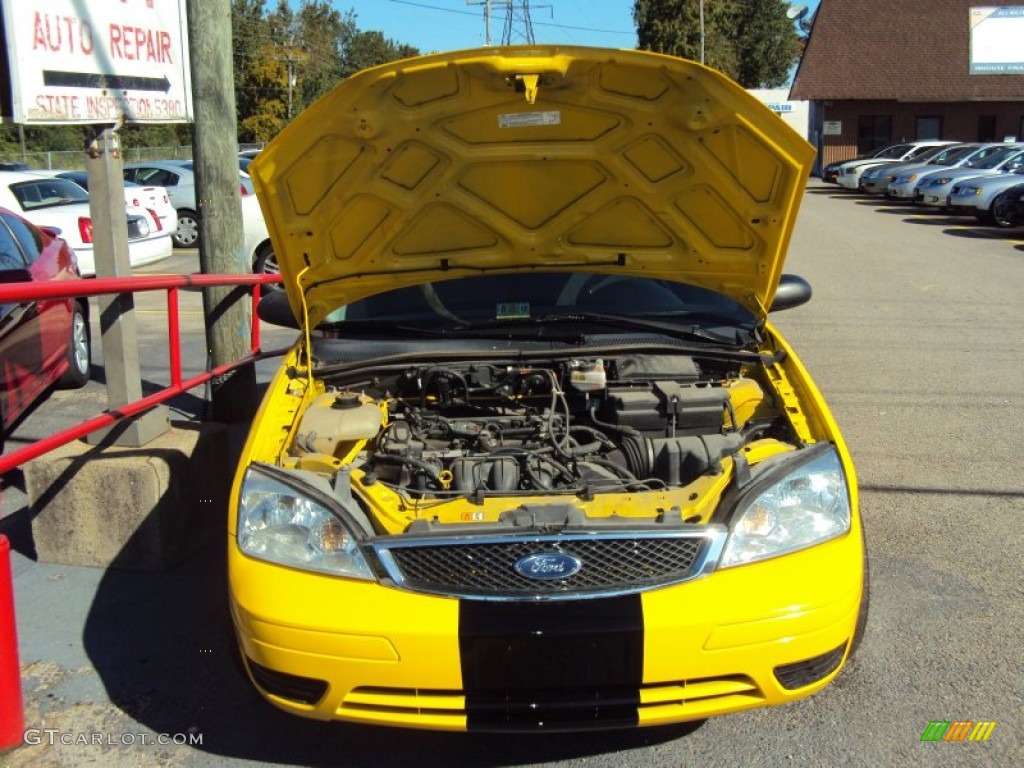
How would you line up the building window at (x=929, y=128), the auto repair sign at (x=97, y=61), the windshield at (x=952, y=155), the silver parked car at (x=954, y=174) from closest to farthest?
1. the auto repair sign at (x=97, y=61)
2. the silver parked car at (x=954, y=174)
3. the windshield at (x=952, y=155)
4. the building window at (x=929, y=128)

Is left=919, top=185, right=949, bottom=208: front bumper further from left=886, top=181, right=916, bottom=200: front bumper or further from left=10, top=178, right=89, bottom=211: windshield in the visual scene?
left=10, top=178, right=89, bottom=211: windshield

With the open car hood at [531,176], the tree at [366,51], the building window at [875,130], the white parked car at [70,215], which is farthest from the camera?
the tree at [366,51]

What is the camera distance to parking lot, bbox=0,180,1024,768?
312cm

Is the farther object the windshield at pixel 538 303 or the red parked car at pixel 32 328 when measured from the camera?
the red parked car at pixel 32 328

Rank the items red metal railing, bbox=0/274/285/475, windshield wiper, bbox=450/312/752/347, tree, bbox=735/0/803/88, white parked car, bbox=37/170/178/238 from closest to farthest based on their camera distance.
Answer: red metal railing, bbox=0/274/285/475 → windshield wiper, bbox=450/312/752/347 → white parked car, bbox=37/170/178/238 → tree, bbox=735/0/803/88

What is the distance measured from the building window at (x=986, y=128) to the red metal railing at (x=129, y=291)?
140 feet

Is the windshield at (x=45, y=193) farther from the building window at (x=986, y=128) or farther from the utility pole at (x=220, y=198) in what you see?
the building window at (x=986, y=128)

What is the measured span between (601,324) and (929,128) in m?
43.1

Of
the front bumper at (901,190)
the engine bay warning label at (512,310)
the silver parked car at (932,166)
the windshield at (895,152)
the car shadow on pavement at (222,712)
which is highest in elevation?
the windshield at (895,152)

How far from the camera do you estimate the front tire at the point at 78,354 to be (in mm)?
7504

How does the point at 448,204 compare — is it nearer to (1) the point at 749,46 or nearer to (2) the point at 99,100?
(2) the point at 99,100

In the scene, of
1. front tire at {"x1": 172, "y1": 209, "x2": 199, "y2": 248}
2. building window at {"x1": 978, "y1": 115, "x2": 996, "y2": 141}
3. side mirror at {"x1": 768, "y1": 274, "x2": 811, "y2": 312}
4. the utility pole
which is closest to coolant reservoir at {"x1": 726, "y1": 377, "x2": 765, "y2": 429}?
side mirror at {"x1": 768, "y1": 274, "x2": 811, "y2": 312}

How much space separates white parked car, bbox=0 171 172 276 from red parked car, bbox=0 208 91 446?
367 cm

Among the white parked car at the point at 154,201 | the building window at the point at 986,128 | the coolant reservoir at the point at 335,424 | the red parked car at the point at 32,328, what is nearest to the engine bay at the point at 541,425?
the coolant reservoir at the point at 335,424
